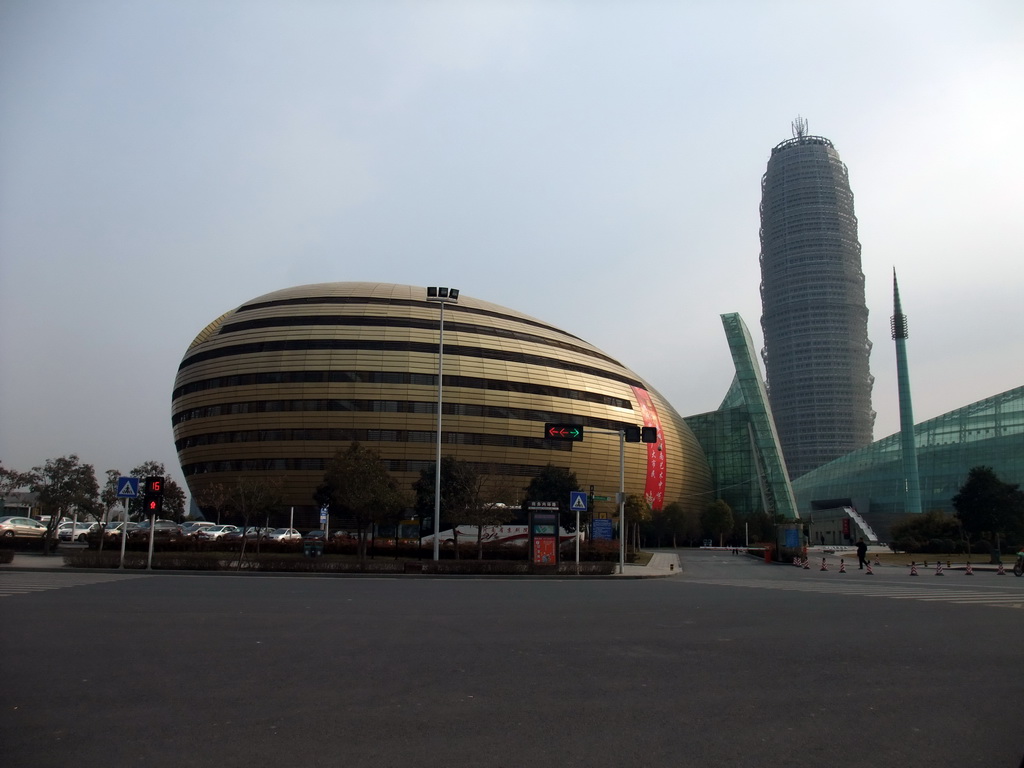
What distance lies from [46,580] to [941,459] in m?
98.1

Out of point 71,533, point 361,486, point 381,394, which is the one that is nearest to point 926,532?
point 381,394

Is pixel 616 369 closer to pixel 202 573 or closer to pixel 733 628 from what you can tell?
pixel 202 573

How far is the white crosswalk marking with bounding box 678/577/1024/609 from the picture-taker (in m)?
20.3

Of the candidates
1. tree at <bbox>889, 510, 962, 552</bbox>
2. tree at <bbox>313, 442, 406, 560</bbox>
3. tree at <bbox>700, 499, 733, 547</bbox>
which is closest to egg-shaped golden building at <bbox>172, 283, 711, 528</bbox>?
tree at <bbox>700, 499, 733, 547</bbox>

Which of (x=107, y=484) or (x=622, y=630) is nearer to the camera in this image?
(x=622, y=630)

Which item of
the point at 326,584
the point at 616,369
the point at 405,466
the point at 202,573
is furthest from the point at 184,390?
the point at 326,584

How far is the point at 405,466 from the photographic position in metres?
75.2

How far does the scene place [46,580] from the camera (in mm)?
22094

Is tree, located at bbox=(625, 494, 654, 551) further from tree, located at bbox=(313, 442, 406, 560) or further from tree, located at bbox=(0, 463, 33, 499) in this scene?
tree, located at bbox=(0, 463, 33, 499)

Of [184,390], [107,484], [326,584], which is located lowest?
[326,584]

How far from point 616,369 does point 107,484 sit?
192 feet

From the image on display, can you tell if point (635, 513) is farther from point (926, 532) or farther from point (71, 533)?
point (71, 533)

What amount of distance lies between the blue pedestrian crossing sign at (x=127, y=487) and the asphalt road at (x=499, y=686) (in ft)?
43.2

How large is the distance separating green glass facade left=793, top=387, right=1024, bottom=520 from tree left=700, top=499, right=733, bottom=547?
19.4 m
